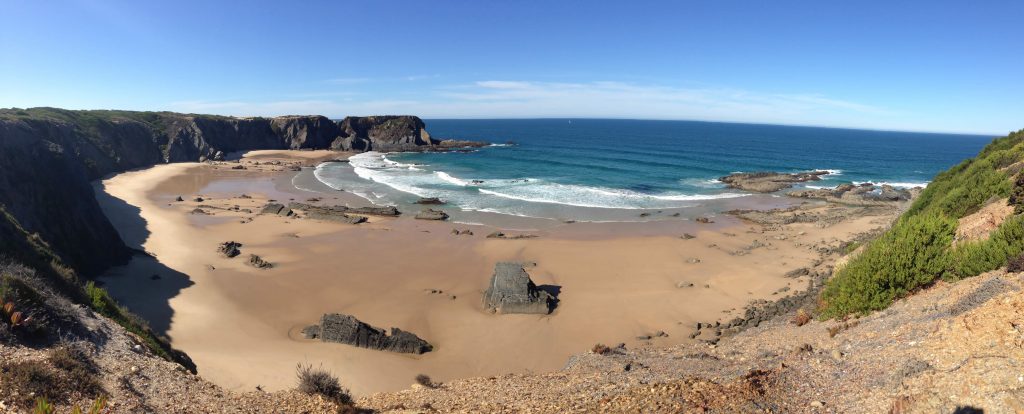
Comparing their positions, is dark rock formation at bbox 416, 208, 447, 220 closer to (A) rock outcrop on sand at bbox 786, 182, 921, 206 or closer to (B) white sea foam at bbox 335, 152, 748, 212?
(B) white sea foam at bbox 335, 152, 748, 212

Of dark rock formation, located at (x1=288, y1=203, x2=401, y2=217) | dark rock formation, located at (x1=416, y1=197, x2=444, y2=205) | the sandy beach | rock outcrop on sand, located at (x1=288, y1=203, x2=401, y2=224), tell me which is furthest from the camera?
dark rock formation, located at (x1=416, y1=197, x2=444, y2=205)

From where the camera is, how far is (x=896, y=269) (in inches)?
475

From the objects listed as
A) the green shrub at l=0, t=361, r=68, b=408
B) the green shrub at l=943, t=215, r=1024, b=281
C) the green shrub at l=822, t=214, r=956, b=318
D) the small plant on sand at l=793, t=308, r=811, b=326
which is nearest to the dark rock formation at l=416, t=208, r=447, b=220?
the small plant on sand at l=793, t=308, r=811, b=326

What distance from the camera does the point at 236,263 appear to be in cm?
2425

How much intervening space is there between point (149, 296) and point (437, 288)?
11009mm

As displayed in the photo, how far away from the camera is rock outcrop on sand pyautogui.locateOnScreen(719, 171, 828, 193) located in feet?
167

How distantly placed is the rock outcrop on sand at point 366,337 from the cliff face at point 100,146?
28.3 ft

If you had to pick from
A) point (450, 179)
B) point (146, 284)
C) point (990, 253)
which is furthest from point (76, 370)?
point (450, 179)

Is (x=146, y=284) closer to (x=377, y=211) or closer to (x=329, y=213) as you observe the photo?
(x=329, y=213)

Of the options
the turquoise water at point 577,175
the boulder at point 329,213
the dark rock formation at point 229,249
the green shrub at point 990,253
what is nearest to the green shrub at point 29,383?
the green shrub at point 990,253

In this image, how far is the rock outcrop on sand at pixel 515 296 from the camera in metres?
19.4

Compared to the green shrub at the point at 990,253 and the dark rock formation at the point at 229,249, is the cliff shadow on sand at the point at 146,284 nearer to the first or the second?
the dark rock formation at the point at 229,249

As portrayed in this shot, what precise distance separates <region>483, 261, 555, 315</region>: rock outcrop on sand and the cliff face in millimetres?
14538

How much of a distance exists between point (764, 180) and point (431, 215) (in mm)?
38446
